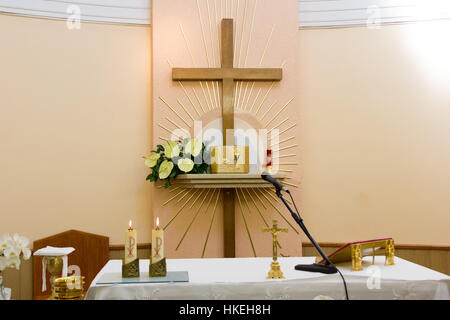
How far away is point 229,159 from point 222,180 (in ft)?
0.52

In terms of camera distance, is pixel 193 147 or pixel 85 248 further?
pixel 85 248

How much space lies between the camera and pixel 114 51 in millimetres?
3600

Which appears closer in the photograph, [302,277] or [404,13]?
[302,277]

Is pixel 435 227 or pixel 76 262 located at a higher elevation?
pixel 435 227

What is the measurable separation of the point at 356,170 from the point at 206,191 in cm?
118

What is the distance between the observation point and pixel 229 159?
3246 millimetres

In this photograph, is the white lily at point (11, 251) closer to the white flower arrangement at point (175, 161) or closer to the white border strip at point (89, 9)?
the white flower arrangement at point (175, 161)

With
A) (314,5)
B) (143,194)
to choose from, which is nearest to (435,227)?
(314,5)

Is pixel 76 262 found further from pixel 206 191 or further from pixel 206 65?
pixel 206 65

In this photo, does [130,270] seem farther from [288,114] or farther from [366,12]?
[366,12]

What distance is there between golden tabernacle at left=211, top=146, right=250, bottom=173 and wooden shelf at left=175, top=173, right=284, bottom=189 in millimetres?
54

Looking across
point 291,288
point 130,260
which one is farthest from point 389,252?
point 130,260

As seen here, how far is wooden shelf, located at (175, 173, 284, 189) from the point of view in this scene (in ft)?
10.4

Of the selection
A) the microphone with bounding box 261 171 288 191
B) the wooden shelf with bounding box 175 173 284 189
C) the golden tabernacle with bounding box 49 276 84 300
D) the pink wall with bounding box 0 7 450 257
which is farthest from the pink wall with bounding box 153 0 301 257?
the microphone with bounding box 261 171 288 191
